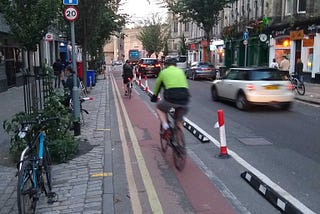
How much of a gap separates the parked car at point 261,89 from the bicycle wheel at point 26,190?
9.80 metres

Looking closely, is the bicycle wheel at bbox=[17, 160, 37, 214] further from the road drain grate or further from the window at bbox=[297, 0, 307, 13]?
the window at bbox=[297, 0, 307, 13]

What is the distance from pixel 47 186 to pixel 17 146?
5.61 ft

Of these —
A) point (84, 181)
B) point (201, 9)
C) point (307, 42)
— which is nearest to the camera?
point (84, 181)

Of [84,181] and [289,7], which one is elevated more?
[289,7]

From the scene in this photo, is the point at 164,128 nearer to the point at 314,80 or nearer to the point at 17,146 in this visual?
the point at 17,146

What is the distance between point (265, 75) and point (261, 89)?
0.58 metres

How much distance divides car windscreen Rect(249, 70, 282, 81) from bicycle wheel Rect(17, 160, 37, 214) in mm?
10277

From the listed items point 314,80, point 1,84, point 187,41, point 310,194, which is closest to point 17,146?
point 310,194

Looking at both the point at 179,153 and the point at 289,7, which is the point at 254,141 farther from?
the point at 289,7

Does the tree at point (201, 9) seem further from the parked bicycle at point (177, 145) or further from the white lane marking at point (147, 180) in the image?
the parked bicycle at point (177, 145)

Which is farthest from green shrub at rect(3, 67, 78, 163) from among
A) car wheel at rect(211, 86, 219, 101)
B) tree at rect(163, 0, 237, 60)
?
tree at rect(163, 0, 237, 60)

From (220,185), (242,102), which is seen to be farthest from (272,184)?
(242,102)

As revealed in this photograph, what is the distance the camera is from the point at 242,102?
13414 mm

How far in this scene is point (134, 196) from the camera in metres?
5.23
